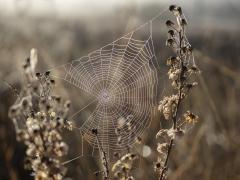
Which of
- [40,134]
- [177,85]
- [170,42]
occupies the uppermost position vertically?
[170,42]

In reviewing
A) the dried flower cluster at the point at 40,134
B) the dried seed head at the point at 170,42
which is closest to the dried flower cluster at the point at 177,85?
the dried seed head at the point at 170,42

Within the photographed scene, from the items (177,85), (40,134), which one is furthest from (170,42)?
(40,134)

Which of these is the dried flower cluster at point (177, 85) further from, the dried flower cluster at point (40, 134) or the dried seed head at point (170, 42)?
the dried flower cluster at point (40, 134)

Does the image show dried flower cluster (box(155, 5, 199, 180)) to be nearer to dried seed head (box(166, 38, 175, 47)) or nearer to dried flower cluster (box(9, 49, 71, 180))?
dried seed head (box(166, 38, 175, 47))

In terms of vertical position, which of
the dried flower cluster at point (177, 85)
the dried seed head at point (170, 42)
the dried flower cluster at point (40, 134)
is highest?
the dried seed head at point (170, 42)

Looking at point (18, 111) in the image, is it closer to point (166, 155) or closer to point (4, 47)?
point (166, 155)

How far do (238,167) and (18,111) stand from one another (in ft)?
9.45

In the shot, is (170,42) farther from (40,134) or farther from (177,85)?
(40,134)

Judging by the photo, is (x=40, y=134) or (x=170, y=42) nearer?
(x=40, y=134)

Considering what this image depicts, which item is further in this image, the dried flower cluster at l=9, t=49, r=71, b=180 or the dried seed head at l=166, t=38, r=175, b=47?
the dried seed head at l=166, t=38, r=175, b=47

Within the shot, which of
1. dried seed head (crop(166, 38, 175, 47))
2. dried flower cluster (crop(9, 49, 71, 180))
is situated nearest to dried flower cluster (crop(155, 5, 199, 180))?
dried seed head (crop(166, 38, 175, 47))

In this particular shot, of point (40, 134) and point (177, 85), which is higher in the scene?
point (177, 85)

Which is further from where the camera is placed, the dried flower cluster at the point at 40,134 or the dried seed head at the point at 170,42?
the dried seed head at the point at 170,42

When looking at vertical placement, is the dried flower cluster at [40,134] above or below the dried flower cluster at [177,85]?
below
